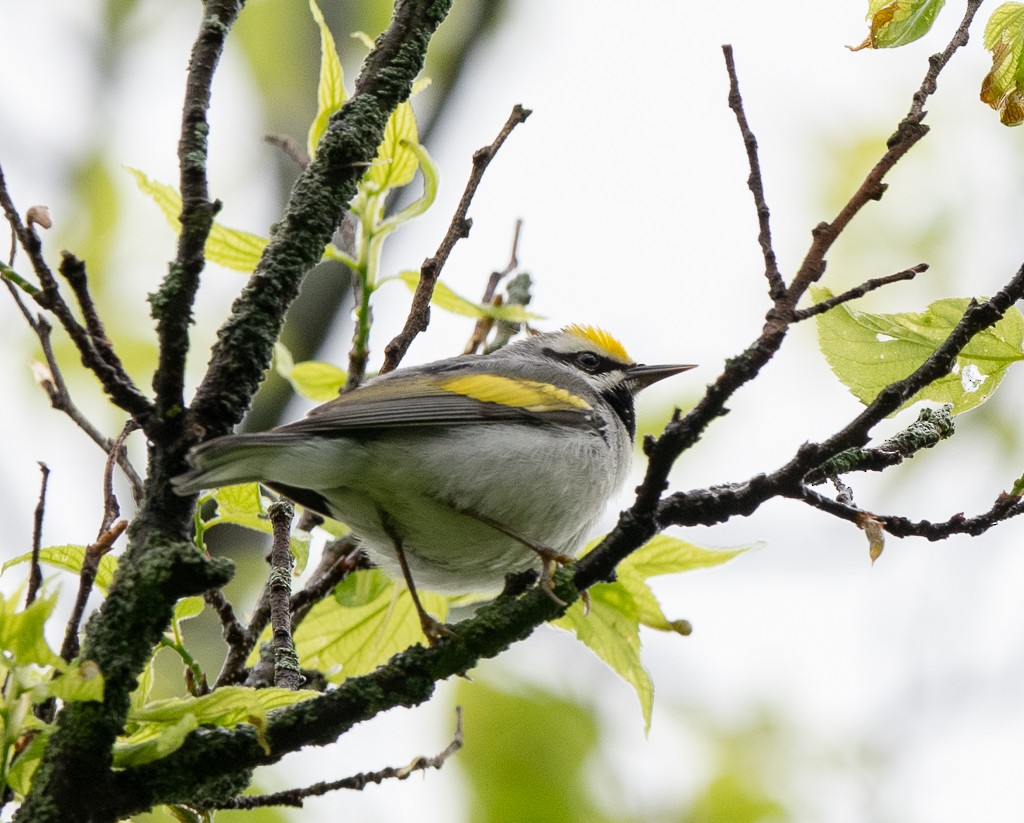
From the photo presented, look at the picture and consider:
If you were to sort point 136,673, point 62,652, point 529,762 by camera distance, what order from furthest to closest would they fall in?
1. point 529,762
2. point 62,652
3. point 136,673

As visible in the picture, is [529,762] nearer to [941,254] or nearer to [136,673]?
[136,673]

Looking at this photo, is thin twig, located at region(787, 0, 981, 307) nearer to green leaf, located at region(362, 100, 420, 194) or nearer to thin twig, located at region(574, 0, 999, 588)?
thin twig, located at region(574, 0, 999, 588)

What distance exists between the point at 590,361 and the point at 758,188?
2.99 m

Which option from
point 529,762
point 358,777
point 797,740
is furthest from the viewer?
point 797,740

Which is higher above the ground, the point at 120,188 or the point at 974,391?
the point at 120,188

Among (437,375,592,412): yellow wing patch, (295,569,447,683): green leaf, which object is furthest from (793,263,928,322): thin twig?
(437,375,592,412): yellow wing patch

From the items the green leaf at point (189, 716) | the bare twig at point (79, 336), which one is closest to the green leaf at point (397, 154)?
the bare twig at point (79, 336)

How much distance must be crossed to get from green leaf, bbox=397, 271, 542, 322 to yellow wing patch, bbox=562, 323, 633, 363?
6.82 ft

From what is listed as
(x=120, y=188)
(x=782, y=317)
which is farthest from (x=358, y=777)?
(x=120, y=188)

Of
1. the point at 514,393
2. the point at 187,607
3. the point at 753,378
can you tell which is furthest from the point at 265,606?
the point at 753,378

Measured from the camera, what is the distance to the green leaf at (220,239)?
2789 mm

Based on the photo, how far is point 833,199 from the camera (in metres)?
6.98

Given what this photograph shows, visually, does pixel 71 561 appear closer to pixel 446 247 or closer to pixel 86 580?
pixel 86 580

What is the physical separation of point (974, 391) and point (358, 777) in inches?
67.9
